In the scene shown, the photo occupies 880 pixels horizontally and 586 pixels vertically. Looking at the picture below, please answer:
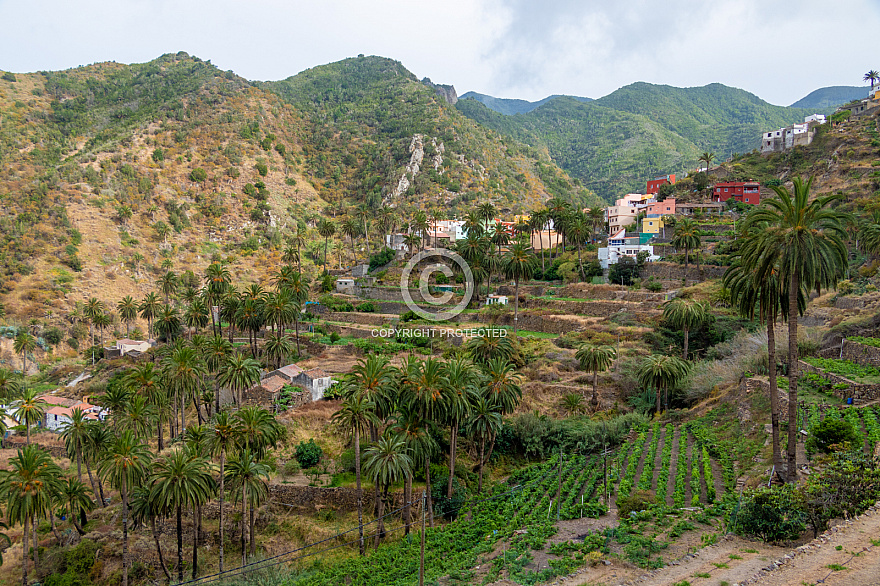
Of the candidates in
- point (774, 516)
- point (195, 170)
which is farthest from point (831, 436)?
point (195, 170)

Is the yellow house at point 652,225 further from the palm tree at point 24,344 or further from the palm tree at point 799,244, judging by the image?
the palm tree at point 24,344

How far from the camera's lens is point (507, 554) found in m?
21.8

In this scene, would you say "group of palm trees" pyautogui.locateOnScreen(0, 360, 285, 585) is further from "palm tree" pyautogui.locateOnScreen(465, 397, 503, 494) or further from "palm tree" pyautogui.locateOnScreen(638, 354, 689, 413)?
"palm tree" pyautogui.locateOnScreen(638, 354, 689, 413)

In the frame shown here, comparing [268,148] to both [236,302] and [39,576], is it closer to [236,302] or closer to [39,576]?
[236,302]

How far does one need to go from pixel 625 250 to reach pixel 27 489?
67.1 metres

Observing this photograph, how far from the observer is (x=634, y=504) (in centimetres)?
2327

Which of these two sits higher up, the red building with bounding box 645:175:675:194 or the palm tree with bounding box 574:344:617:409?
the red building with bounding box 645:175:675:194

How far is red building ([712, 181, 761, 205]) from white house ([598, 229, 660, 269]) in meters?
17.3

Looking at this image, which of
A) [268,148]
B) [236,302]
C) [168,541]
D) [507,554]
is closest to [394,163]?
[268,148]

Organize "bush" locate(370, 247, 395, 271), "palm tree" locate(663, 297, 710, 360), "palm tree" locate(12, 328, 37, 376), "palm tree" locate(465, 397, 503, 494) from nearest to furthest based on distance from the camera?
"palm tree" locate(465, 397, 503, 494)
"palm tree" locate(663, 297, 710, 360)
"palm tree" locate(12, 328, 37, 376)
"bush" locate(370, 247, 395, 271)

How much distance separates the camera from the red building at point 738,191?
7862 cm

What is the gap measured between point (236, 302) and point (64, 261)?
47.1m

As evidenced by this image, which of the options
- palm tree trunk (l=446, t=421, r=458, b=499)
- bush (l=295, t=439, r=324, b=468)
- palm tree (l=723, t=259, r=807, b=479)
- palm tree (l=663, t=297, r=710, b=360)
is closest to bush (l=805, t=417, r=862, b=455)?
palm tree (l=723, t=259, r=807, b=479)

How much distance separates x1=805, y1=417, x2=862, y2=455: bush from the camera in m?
21.0
